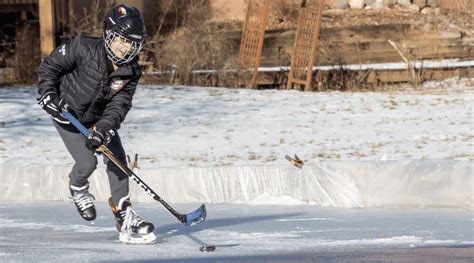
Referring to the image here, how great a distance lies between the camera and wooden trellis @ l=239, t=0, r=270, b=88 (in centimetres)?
2155

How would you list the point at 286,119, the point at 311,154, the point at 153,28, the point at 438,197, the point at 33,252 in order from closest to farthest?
the point at 33,252, the point at 438,197, the point at 311,154, the point at 286,119, the point at 153,28

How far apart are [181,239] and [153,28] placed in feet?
54.0

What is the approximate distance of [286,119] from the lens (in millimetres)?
17188

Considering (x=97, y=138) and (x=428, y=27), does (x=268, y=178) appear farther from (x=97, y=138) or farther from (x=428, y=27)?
(x=428, y=27)

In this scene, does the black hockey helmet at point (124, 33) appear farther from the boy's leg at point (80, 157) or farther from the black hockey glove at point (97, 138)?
the boy's leg at point (80, 157)

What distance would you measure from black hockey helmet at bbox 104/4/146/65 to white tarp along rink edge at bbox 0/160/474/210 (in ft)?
10.1

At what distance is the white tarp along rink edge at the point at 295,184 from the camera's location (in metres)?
10.3

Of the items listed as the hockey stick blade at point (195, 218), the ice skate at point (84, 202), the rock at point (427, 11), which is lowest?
the hockey stick blade at point (195, 218)

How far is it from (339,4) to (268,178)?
15.8 m

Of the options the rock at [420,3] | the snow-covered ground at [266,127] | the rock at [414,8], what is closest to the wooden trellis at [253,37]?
the snow-covered ground at [266,127]

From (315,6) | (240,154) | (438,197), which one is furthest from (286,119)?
(438,197)

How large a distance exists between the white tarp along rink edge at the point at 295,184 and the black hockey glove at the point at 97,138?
288 centimetres

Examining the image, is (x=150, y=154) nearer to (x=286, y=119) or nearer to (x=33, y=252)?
(x=286, y=119)

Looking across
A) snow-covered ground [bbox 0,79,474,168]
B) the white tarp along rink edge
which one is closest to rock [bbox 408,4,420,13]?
snow-covered ground [bbox 0,79,474,168]
